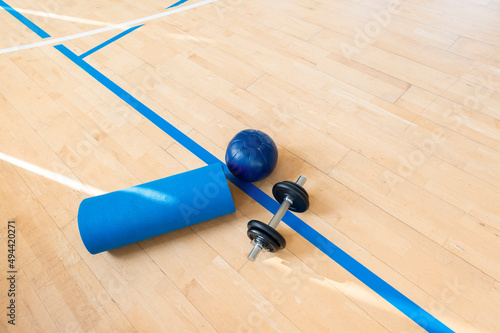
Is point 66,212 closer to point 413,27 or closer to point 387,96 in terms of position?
point 387,96

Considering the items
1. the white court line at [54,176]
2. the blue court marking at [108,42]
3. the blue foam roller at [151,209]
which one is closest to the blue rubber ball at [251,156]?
the blue foam roller at [151,209]

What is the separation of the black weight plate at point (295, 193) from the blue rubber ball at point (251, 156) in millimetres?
146

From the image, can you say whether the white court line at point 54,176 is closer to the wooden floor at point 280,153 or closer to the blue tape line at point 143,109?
the wooden floor at point 280,153

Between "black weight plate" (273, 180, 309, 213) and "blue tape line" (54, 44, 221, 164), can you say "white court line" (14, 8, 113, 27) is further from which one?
"black weight plate" (273, 180, 309, 213)

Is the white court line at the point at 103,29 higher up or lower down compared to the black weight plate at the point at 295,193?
lower down

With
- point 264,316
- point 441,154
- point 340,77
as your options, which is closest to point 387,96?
point 340,77

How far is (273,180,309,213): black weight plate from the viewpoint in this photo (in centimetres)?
175

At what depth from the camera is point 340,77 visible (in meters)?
2.53

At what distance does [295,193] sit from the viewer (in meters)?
1.75

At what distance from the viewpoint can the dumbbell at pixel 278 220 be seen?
5.31 feet

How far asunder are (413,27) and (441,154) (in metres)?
1.38

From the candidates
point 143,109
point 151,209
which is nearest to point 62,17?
point 143,109

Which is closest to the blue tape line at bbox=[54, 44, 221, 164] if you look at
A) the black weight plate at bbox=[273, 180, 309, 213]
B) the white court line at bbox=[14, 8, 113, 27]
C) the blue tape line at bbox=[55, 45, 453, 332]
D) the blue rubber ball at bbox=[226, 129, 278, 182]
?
the blue tape line at bbox=[55, 45, 453, 332]

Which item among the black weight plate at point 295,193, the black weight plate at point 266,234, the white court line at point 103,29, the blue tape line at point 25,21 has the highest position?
the black weight plate at point 295,193
